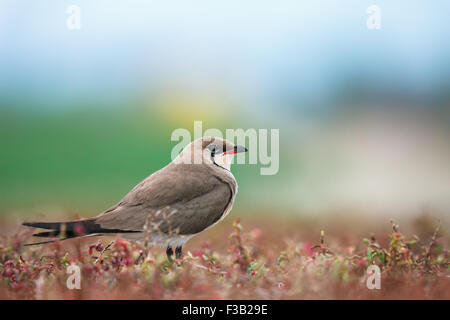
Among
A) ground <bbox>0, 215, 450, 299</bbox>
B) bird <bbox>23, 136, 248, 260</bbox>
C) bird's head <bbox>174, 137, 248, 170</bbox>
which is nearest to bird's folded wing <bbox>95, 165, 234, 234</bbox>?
bird <bbox>23, 136, 248, 260</bbox>

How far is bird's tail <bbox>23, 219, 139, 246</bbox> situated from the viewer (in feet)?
15.0

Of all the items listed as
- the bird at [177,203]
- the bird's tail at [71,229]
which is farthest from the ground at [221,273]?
the bird at [177,203]

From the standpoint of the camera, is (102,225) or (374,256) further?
(102,225)

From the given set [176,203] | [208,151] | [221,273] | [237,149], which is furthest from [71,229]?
[237,149]

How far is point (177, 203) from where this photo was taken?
212 inches

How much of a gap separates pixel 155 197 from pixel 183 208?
0.34 m

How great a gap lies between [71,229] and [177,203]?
1.19 metres

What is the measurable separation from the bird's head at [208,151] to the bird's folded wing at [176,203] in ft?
0.58

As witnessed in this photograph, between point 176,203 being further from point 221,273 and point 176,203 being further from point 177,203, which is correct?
point 221,273

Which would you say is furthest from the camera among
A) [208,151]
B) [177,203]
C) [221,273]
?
[208,151]

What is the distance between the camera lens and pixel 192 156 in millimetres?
5895

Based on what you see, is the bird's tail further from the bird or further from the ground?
the ground
